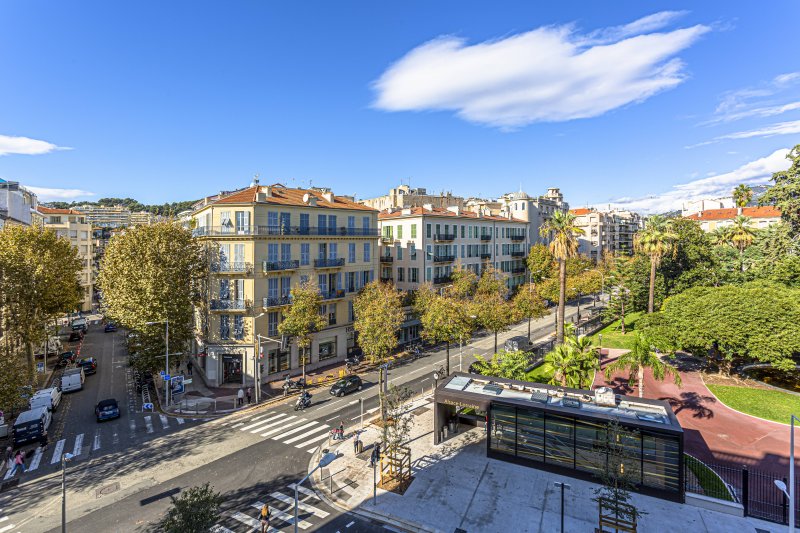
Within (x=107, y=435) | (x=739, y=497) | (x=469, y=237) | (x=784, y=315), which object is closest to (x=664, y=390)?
(x=784, y=315)

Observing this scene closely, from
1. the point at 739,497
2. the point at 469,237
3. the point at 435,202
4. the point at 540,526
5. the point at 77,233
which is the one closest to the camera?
the point at 540,526

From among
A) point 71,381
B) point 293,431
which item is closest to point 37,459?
point 71,381

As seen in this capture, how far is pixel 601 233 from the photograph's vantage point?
116438 mm

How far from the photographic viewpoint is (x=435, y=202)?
289 feet

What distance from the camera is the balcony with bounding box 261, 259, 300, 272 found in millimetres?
39138

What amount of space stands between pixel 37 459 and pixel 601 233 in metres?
124

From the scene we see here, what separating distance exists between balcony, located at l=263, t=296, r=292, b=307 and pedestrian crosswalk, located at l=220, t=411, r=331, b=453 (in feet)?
35.8

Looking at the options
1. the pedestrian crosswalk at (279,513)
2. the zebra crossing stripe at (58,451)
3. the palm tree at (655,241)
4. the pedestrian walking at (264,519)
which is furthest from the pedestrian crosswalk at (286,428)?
the palm tree at (655,241)

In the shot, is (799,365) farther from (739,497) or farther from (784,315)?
(739,497)

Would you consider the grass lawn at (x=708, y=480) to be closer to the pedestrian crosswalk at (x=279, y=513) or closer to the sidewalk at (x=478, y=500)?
the sidewalk at (x=478, y=500)

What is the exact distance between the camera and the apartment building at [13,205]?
53.9 meters

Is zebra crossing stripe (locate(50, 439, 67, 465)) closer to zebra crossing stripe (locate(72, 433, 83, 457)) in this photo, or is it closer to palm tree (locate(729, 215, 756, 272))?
zebra crossing stripe (locate(72, 433, 83, 457))

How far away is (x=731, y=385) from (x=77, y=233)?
105 m

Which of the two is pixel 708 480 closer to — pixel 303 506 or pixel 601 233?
pixel 303 506
